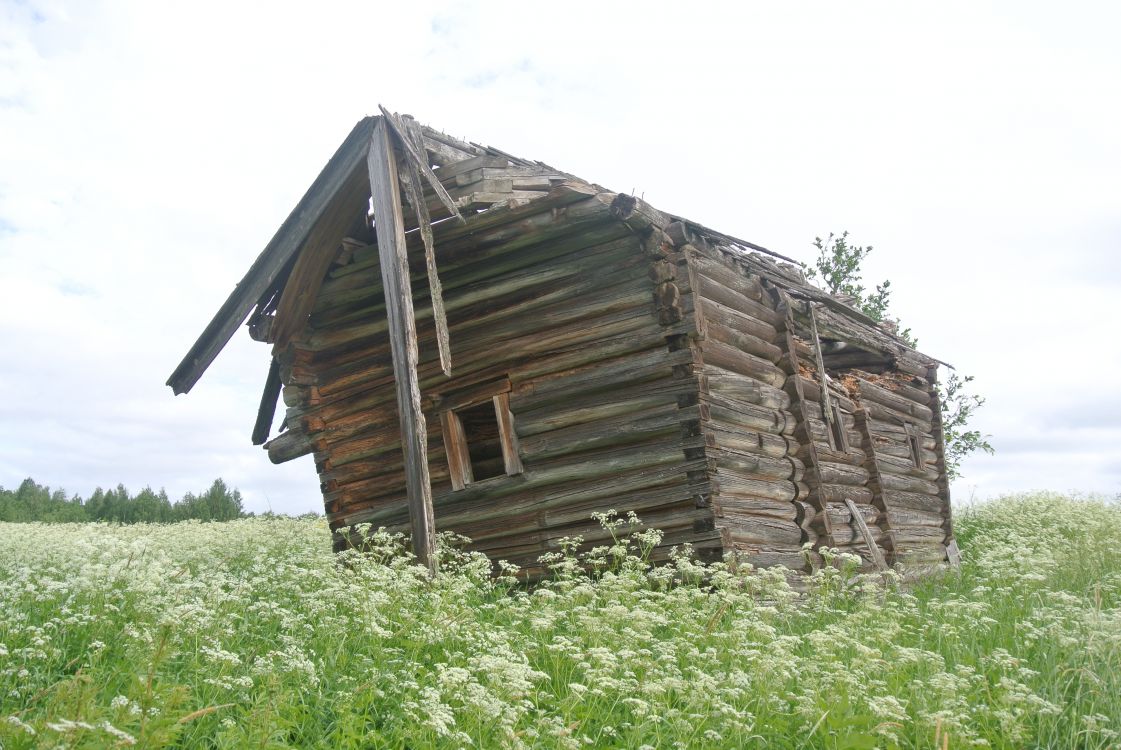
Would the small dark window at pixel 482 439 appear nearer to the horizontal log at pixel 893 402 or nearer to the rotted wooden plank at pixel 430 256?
the rotted wooden plank at pixel 430 256

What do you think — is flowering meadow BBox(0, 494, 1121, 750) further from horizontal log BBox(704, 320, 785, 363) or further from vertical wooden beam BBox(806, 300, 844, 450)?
vertical wooden beam BBox(806, 300, 844, 450)

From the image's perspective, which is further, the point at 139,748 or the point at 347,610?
the point at 347,610

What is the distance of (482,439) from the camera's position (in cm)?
1087

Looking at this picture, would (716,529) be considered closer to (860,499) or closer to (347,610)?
(347,610)

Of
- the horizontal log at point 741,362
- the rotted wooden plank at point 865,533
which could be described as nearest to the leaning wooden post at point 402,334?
the horizontal log at point 741,362

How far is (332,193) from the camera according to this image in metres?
9.41

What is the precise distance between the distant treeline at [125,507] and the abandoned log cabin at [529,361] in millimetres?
24424

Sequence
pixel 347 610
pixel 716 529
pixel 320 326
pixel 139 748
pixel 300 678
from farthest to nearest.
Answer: pixel 320 326
pixel 716 529
pixel 347 610
pixel 300 678
pixel 139 748

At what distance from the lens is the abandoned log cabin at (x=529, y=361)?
8.72m

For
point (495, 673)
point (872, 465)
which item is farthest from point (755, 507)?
point (495, 673)

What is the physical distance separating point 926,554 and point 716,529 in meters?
8.15

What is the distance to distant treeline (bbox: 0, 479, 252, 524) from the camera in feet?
110

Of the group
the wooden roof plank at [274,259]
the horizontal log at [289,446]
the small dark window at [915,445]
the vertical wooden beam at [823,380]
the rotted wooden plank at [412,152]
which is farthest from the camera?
the small dark window at [915,445]

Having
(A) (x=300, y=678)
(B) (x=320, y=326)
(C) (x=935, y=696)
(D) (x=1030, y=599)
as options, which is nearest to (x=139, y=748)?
(A) (x=300, y=678)
